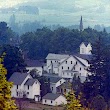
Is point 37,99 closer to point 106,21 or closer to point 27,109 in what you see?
point 27,109

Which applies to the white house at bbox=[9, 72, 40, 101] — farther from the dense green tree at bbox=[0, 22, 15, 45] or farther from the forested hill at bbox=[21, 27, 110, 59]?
the dense green tree at bbox=[0, 22, 15, 45]

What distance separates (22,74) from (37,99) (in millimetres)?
2490

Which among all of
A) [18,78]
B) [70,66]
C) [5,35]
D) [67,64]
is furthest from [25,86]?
[5,35]

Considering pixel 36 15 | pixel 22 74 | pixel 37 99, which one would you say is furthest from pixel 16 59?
pixel 36 15

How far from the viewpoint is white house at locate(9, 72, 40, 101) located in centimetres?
3706

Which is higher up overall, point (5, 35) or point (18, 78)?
point (5, 35)

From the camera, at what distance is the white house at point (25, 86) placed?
3706 cm

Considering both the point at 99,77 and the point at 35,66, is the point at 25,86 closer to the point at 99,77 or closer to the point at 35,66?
the point at 99,77

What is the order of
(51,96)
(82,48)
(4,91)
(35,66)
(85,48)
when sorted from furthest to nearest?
(82,48) < (85,48) < (35,66) < (51,96) < (4,91)

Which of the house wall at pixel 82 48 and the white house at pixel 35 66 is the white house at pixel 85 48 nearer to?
the house wall at pixel 82 48

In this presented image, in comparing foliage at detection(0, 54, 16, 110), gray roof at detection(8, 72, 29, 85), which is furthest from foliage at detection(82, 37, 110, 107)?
foliage at detection(0, 54, 16, 110)

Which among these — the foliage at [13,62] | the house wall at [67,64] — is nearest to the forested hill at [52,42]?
the house wall at [67,64]

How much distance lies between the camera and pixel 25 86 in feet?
123

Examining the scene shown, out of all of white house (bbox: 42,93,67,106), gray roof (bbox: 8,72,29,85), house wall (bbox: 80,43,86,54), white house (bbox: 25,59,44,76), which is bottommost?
white house (bbox: 42,93,67,106)
